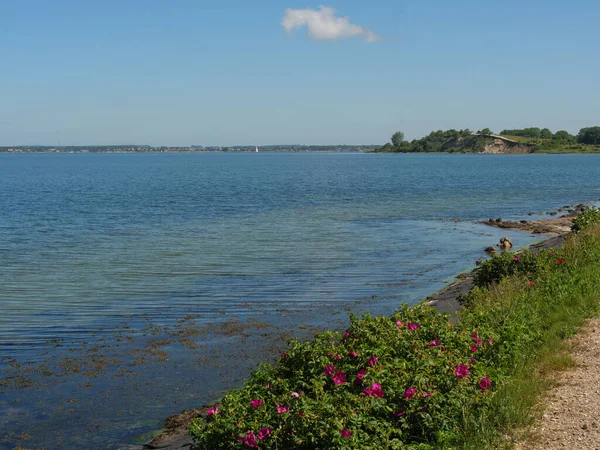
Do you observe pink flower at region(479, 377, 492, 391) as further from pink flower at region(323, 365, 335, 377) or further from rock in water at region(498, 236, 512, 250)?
rock in water at region(498, 236, 512, 250)

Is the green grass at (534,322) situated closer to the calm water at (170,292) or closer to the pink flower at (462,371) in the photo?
the pink flower at (462,371)

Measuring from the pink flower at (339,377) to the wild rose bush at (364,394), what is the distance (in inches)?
0.5

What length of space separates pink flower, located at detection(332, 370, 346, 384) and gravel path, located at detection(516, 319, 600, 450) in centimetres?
230

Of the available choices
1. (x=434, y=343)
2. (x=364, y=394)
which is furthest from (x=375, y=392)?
(x=434, y=343)

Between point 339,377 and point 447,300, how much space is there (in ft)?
37.1

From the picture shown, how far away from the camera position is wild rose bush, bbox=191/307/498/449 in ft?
24.4

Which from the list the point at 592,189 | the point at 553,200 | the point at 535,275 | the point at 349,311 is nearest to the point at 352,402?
the point at 535,275

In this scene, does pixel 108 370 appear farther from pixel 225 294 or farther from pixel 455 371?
pixel 455 371

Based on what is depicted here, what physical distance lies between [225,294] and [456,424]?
14354 mm

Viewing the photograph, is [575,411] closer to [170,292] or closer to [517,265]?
[517,265]

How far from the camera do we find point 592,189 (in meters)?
74.6

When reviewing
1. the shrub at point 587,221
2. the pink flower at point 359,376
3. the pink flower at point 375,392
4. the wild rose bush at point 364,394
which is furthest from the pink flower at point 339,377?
the shrub at point 587,221

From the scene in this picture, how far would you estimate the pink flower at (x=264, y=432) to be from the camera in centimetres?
745

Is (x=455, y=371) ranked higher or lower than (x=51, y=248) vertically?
higher
